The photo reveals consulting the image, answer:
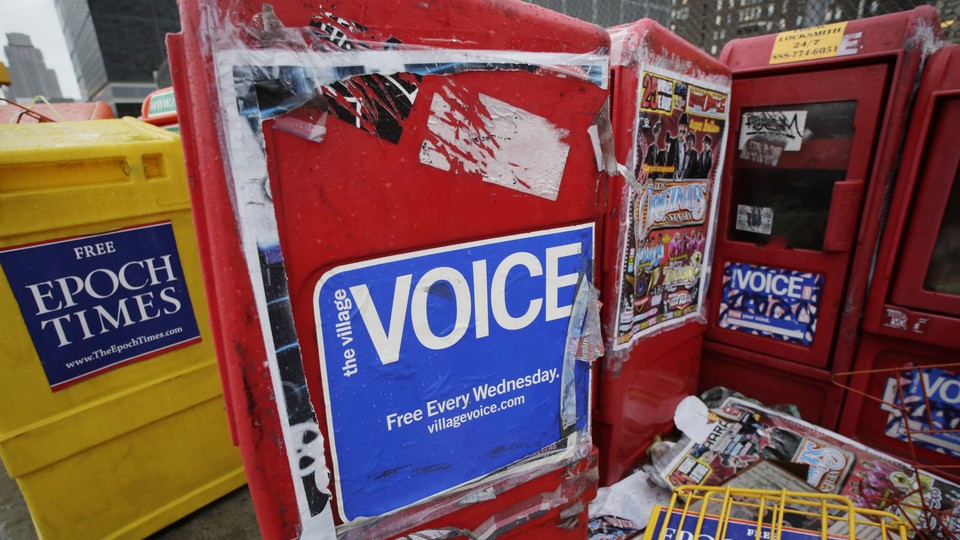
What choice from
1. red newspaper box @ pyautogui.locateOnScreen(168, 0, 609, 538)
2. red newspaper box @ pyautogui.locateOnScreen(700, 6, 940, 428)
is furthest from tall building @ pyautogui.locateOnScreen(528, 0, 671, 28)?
red newspaper box @ pyautogui.locateOnScreen(168, 0, 609, 538)

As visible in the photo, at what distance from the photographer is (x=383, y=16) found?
740 mm

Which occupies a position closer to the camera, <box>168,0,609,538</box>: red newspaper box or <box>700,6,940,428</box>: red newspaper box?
<box>168,0,609,538</box>: red newspaper box

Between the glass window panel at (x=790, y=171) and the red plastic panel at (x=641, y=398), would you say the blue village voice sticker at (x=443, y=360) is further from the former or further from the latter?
the glass window panel at (x=790, y=171)

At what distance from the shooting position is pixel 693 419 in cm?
213

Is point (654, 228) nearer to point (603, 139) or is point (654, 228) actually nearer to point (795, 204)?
point (603, 139)

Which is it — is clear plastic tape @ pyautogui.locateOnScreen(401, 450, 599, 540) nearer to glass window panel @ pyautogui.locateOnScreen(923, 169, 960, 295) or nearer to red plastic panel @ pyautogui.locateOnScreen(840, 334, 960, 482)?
red plastic panel @ pyautogui.locateOnScreen(840, 334, 960, 482)

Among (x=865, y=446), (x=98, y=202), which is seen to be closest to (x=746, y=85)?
(x=865, y=446)

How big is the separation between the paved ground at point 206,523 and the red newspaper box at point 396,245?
149 cm

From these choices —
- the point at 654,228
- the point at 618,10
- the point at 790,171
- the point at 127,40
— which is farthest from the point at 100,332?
the point at 127,40

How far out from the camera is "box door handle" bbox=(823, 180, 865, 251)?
5.98 ft

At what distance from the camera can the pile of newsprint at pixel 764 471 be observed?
66.5 inches

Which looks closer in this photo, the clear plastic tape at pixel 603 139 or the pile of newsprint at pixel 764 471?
the clear plastic tape at pixel 603 139

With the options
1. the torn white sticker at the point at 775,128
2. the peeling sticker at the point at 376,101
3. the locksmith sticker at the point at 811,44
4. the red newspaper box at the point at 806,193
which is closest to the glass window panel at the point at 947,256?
the red newspaper box at the point at 806,193

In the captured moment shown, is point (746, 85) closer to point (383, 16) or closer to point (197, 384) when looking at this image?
point (383, 16)
